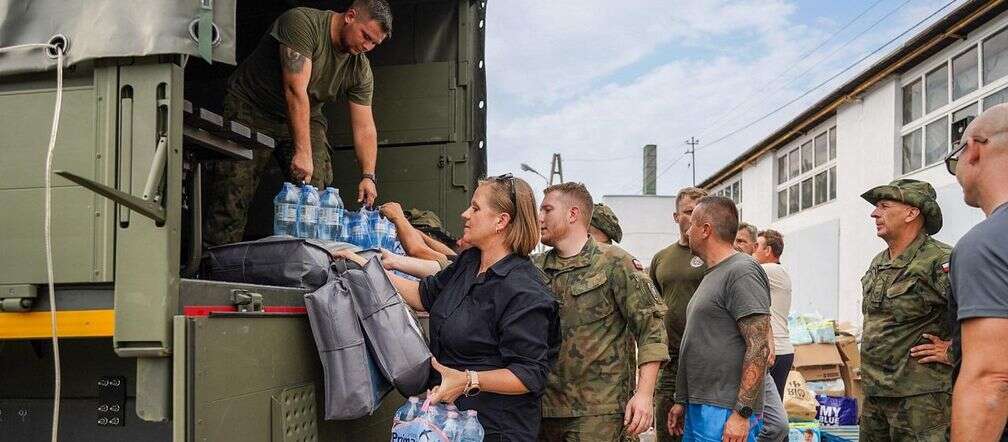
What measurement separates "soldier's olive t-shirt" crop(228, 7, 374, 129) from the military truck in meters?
1.72

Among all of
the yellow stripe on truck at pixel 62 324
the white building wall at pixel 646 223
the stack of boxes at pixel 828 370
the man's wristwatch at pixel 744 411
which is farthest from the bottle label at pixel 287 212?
the white building wall at pixel 646 223

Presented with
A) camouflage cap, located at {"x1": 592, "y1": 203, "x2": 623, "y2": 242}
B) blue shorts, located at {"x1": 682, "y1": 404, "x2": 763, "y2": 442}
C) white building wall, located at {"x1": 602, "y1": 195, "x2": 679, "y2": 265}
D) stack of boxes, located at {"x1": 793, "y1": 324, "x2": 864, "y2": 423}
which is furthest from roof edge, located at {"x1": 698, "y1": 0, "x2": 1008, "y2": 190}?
white building wall, located at {"x1": 602, "y1": 195, "x2": 679, "y2": 265}

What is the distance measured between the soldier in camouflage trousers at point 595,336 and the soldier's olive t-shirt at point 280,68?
1689 millimetres

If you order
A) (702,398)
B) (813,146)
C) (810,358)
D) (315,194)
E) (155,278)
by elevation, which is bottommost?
(810,358)

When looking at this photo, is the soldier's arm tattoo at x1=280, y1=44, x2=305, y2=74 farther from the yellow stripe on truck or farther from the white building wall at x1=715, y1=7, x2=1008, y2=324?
the white building wall at x1=715, y1=7, x2=1008, y2=324

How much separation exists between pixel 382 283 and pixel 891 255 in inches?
114

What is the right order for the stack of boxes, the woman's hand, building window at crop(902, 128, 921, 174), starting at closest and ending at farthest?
the woman's hand < the stack of boxes < building window at crop(902, 128, 921, 174)

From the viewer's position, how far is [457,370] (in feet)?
9.14

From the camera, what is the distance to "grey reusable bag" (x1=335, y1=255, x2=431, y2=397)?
8.95 feet

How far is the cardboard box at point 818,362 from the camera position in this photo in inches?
315

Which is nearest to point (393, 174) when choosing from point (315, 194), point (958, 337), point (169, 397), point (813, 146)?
point (315, 194)

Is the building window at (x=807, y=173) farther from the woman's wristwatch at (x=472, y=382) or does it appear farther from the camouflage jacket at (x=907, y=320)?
the woman's wristwatch at (x=472, y=382)

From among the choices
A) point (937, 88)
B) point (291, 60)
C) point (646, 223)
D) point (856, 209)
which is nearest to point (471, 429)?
point (291, 60)

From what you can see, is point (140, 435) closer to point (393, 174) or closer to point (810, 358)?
point (393, 174)
